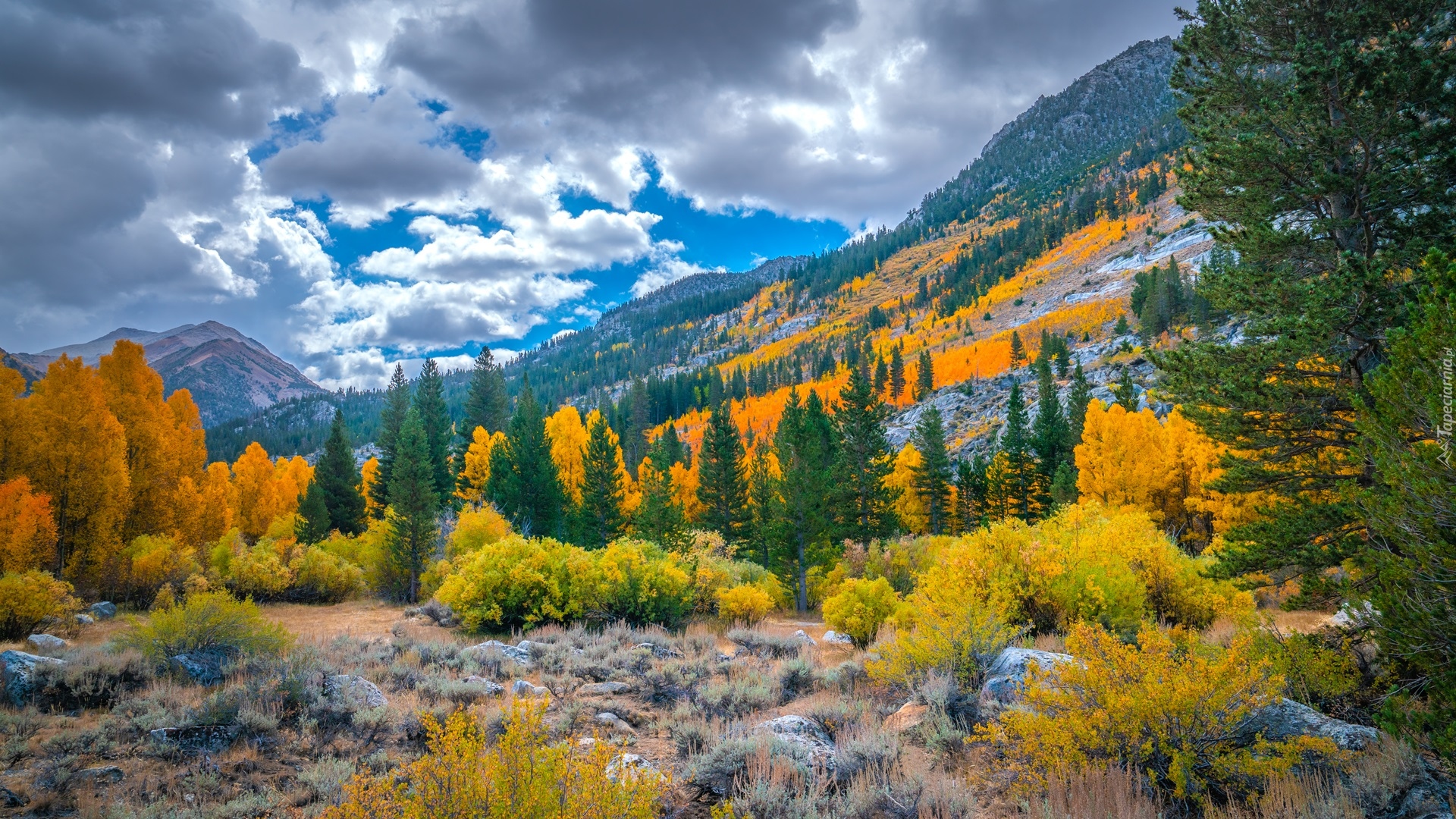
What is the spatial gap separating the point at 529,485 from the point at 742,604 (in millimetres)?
22452

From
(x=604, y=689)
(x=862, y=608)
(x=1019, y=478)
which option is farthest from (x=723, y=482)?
(x=604, y=689)

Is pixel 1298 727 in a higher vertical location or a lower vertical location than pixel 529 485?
lower

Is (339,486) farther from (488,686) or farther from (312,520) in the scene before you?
(488,686)

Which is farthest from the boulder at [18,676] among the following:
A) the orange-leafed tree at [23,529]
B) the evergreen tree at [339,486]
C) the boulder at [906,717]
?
the evergreen tree at [339,486]

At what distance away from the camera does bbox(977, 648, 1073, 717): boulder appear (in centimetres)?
714

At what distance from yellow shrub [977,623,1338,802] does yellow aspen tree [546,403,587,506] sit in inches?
1400

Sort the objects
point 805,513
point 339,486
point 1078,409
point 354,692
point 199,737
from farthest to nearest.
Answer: point 1078,409 → point 339,486 → point 805,513 → point 354,692 → point 199,737

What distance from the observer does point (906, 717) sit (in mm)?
7797

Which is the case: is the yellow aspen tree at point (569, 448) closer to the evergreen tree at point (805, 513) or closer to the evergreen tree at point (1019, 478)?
the evergreen tree at point (805, 513)

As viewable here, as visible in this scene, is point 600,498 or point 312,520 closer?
point 312,520

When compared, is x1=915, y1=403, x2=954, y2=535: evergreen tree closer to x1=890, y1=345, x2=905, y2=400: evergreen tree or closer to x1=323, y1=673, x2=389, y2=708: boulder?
x1=323, y1=673, x2=389, y2=708: boulder

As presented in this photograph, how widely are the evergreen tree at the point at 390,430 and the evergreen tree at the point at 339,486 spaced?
5.61ft

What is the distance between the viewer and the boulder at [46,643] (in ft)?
37.7

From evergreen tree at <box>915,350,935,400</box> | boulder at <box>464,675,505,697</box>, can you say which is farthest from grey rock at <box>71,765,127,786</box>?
evergreen tree at <box>915,350,935,400</box>
